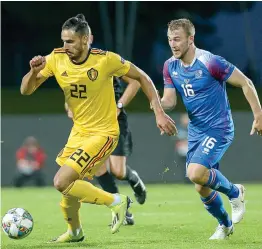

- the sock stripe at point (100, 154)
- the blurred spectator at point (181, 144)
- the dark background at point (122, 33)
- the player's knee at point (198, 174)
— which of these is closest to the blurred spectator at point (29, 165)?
the blurred spectator at point (181, 144)

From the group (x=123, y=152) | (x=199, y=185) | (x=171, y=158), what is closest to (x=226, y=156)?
(x=171, y=158)

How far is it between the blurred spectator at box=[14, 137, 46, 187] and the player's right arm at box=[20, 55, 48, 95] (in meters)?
10.9

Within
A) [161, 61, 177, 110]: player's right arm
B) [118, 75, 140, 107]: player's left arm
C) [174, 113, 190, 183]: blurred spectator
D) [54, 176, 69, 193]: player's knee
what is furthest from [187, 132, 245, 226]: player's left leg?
[174, 113, 190, 183]: blurred spectator

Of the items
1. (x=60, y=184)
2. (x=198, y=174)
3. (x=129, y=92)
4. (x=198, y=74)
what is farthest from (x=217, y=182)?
(x=129, y=92)

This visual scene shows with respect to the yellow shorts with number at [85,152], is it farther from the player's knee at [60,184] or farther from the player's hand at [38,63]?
the player's hand at [38,63]

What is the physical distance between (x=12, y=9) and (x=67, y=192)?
1546cm

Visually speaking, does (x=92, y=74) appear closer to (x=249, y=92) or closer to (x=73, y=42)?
(x=73, y=42)

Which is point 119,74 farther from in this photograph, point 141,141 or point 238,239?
point 141,141

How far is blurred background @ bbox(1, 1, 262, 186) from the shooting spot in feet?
62.3

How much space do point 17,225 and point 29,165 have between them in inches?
435

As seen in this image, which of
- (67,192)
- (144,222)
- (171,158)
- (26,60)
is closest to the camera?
(67,192)

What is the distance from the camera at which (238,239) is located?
324 inches

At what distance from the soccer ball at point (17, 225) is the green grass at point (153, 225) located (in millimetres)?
109

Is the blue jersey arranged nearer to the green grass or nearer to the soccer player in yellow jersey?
the soccer player in yellow jersey
